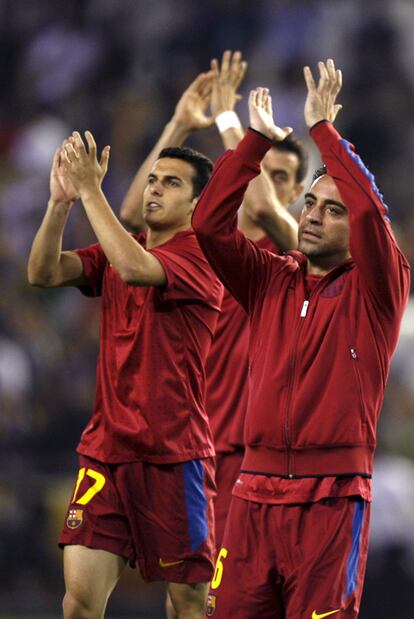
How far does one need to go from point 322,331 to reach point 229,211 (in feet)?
1.69

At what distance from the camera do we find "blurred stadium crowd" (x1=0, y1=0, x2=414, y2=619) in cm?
838

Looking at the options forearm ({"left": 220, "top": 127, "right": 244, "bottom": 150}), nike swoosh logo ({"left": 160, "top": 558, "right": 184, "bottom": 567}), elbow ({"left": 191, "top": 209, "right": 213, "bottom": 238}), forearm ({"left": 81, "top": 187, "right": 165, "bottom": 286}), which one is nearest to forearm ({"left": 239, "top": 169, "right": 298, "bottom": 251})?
forearm ({"left": 220, "top": 127, "right": 244, "bottom": 150})

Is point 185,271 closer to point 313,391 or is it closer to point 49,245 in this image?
point 49,245

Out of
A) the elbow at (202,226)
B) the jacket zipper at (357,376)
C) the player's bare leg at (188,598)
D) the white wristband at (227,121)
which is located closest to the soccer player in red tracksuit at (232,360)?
the white wristband at (227,121)

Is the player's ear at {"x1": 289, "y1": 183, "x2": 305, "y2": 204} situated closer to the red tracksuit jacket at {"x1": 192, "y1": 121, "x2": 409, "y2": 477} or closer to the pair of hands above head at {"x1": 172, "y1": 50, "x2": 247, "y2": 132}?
the pair of hands above head at {"x1": 172, "y1": 50, "x2": 247, "y2": 132}

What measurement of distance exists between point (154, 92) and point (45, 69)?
1.08 meters

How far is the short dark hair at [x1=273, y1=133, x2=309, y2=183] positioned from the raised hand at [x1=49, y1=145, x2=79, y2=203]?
1406 mm

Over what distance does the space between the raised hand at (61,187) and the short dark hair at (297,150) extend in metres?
1.41

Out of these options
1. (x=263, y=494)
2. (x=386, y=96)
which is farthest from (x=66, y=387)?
(x=263, y=494)

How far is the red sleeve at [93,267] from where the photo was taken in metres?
5.30

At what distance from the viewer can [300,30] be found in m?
10.6

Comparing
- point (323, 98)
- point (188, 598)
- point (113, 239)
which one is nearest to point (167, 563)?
point (188, 598)

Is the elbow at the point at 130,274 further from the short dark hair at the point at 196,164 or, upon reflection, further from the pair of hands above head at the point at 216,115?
the short dark hair at the point at 196,164

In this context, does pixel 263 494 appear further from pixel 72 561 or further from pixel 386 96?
pixel 386 96
